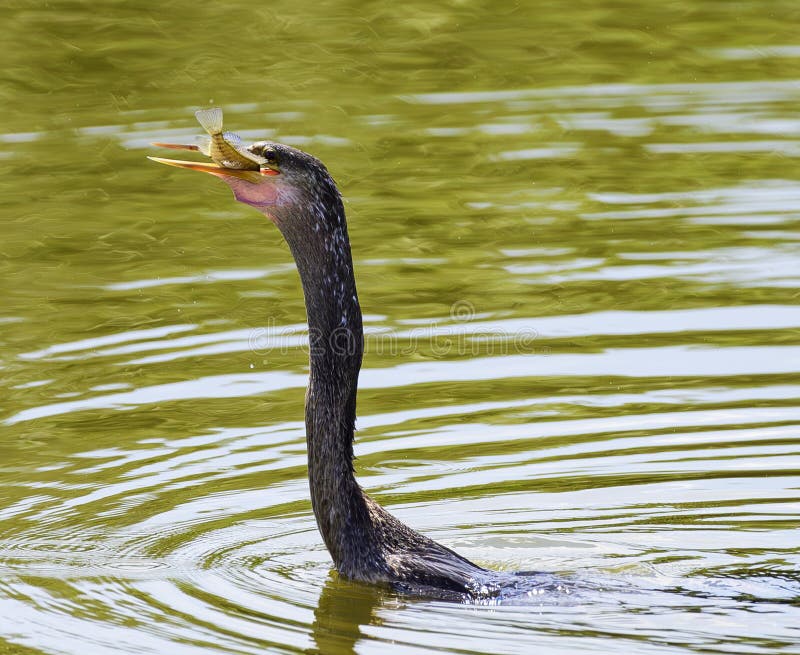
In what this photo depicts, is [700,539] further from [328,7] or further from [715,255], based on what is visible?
[328,7]

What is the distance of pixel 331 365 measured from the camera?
7082 millimetres

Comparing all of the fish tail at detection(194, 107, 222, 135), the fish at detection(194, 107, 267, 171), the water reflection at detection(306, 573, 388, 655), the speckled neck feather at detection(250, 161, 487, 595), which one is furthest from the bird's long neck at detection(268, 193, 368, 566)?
the fish tail at detection(194, 107, 222, 135)

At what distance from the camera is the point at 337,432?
708 cm

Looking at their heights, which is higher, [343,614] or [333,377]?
[333,377]

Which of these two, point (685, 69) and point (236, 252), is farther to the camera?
point (685, 69)

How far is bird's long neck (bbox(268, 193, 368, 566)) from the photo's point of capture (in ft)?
22.6

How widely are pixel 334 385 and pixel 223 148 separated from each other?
3.65 ft

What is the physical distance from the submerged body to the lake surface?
0.72ft

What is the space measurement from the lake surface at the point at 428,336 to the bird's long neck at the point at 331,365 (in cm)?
37

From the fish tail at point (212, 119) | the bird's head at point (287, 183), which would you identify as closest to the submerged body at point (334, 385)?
the bird's head at point (287, 183)

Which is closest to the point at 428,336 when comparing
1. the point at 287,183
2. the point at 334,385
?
the point at 334,385

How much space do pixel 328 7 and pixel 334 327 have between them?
13505 mm

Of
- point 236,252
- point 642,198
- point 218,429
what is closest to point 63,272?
point 236,252

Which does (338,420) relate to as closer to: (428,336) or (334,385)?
(334,385)
